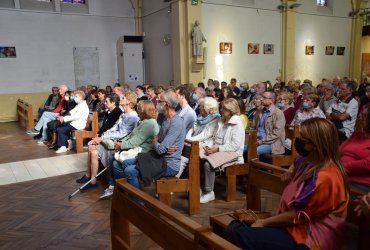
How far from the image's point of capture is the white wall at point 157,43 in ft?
42.1

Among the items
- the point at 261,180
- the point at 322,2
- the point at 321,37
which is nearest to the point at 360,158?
the point at 261,180

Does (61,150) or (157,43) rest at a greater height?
(157,43)

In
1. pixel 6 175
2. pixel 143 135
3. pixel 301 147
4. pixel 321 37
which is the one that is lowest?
pixel 6 175

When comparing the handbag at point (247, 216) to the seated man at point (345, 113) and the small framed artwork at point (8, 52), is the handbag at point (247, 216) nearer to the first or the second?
the seated man at point (345, 113)

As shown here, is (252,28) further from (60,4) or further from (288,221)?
(288,221)

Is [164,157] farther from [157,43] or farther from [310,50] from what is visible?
[310,50]

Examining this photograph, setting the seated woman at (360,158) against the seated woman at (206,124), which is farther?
the seated woman at (206,124)

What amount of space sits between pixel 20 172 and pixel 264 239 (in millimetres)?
4997

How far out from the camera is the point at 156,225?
2014 mm

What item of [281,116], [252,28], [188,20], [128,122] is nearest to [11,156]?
[128,122]

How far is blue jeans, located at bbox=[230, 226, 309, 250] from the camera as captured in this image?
1.93m

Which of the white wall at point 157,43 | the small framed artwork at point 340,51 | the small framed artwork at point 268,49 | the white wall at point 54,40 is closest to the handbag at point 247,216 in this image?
the white wall at point 157,43

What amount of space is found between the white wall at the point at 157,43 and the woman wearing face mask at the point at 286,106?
6981 millimetres

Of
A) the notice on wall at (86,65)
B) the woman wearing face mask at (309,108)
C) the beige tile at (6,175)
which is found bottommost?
the beige tile at (6,175)
